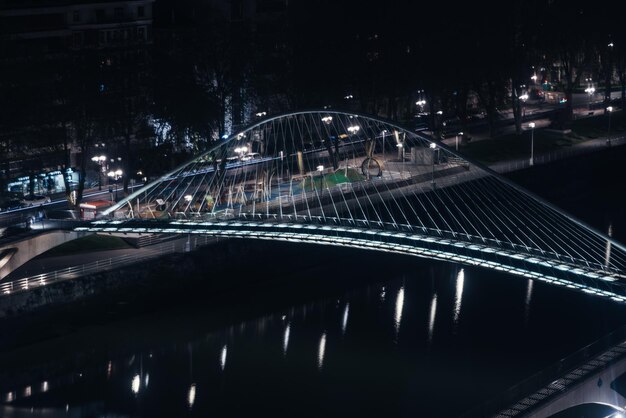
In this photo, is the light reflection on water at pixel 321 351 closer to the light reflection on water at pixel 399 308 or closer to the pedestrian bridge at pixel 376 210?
the light reflection on water at pixel 399 308

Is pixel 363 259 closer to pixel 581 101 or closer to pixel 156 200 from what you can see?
pixel 156 200

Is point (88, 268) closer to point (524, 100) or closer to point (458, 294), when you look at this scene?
point (458, 294)

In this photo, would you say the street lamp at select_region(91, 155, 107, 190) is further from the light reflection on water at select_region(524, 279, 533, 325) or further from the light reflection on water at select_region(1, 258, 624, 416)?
the light reflection on water at select_region(524, 279, 533, 325)

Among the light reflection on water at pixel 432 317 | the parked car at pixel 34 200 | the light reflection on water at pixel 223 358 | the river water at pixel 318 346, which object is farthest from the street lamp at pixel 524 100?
the light reflection on water at pixel 223 358

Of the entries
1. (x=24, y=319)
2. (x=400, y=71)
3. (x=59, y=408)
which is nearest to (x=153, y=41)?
(x=400, y=71)

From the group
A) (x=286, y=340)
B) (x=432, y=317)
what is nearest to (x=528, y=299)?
(x=432, y=317)
